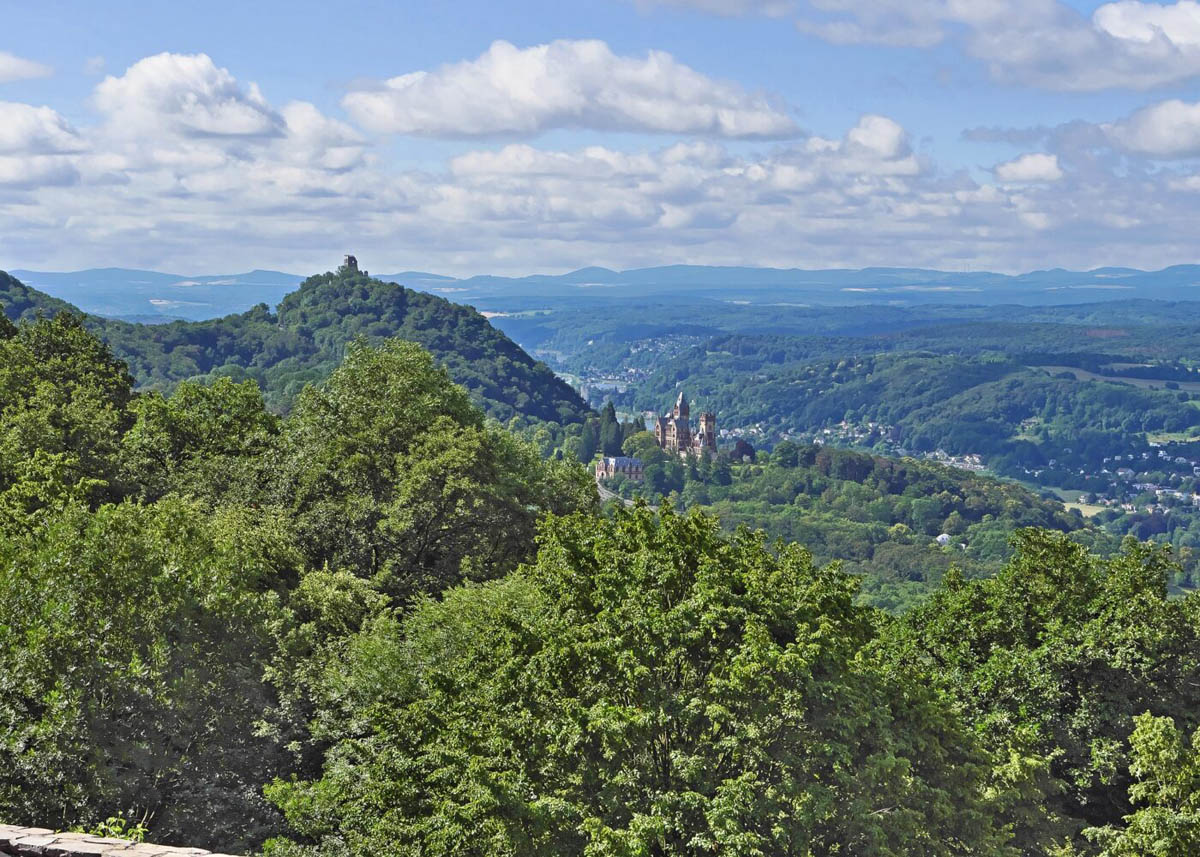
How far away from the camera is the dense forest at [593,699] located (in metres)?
20.1

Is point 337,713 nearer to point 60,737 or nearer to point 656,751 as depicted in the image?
point 60,737

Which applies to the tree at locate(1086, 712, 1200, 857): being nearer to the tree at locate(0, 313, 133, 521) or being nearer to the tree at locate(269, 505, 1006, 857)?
the tree at locate(269, 505, 1006, 857)

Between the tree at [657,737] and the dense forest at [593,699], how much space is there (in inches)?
2.1

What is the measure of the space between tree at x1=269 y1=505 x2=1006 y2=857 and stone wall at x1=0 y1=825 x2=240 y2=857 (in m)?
6.84

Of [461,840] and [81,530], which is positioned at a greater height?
[81,530]

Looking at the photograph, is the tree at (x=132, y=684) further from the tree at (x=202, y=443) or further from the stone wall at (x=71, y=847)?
the tree at (x=202, y=443)

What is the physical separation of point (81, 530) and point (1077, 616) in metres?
20.4

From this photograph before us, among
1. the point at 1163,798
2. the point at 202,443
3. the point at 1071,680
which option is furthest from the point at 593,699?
the point at 202,443

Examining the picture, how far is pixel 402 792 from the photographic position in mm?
20656

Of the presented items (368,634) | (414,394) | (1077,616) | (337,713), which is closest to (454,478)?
(414,394)

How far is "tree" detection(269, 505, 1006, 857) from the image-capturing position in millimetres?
19391

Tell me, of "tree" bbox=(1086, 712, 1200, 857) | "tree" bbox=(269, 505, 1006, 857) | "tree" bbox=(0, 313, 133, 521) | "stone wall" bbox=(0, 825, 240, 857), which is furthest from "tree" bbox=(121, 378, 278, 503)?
"stone wall" bbox=(0, 825, 240, 857)

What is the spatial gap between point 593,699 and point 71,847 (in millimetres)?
9761

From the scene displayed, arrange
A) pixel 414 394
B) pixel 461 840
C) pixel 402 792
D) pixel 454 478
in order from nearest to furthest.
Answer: pixel 461 840
pixel 402 792
pixel 454 478
pixel 414 394
